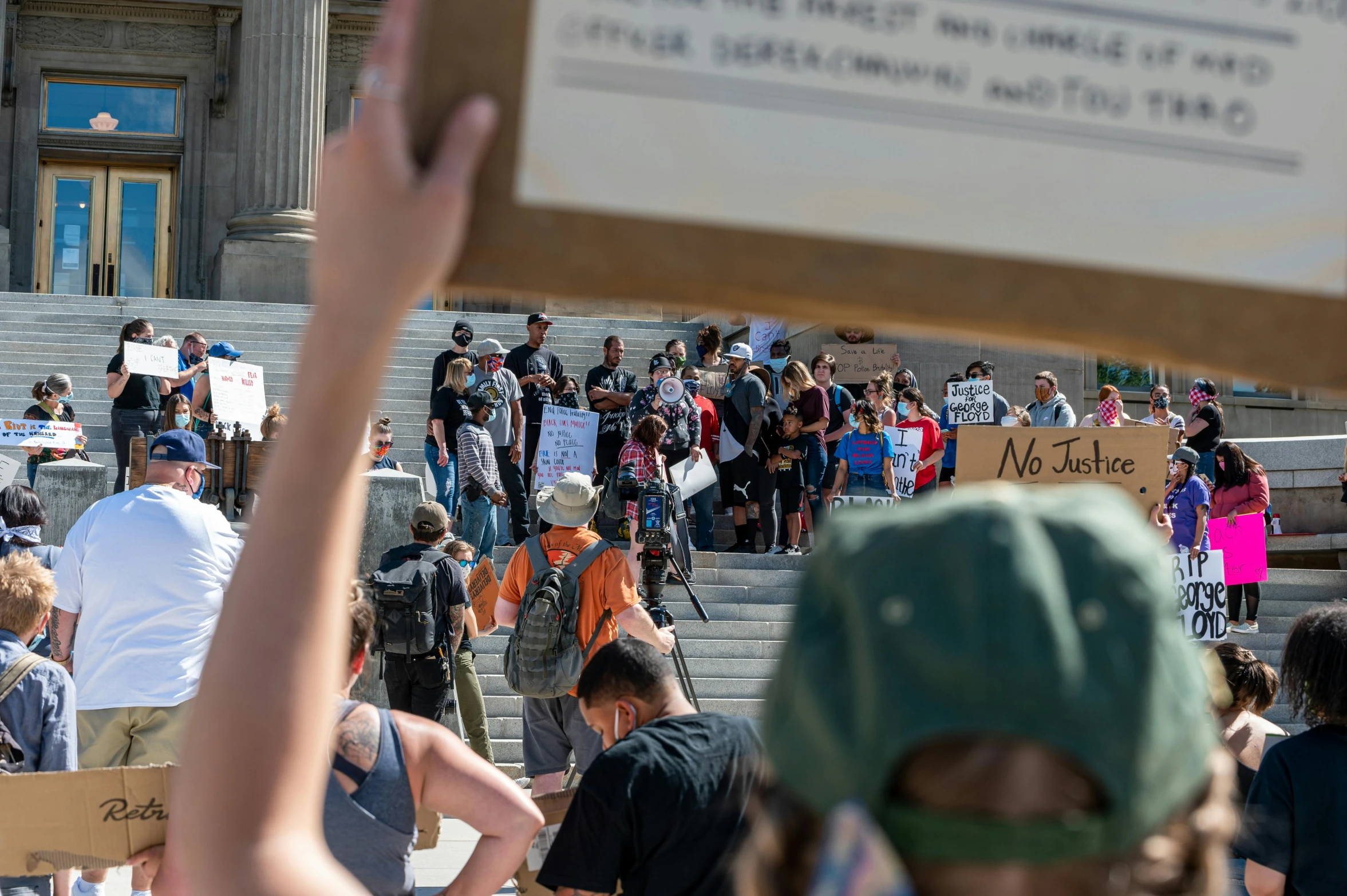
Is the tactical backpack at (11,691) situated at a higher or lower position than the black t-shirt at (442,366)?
lower

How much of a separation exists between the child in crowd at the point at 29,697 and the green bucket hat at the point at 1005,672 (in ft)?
14.7

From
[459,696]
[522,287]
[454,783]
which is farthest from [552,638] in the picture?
[522,287]

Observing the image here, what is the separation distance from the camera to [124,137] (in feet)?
86.9

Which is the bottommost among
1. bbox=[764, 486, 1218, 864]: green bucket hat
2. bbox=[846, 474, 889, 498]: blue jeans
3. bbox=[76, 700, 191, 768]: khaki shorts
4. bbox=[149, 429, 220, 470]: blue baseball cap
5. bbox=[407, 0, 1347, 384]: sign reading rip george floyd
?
bbox=[76, 700, 191, 768]: khaki shorts

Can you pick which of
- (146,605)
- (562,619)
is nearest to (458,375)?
(562,619)

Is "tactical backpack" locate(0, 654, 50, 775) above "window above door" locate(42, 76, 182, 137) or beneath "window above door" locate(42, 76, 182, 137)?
beneath

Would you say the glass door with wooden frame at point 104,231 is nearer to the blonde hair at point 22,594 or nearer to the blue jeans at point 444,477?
the blue jeans at point 444,477

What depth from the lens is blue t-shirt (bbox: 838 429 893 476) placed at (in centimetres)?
1299

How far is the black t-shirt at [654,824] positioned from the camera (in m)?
3.56

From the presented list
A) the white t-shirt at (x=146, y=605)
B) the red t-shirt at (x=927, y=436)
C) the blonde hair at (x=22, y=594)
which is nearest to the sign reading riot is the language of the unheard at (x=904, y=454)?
the red t-shirt at (x=927, y=436)

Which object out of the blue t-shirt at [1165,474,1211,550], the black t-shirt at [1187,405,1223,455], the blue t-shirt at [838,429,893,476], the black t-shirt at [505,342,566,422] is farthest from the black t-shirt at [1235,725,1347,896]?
the black t-shirt at [1187,405,1223,455]

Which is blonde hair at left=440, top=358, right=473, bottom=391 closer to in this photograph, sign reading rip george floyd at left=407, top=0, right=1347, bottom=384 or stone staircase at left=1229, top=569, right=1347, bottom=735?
stone staircase at left=1229, top=569, right=1347, bottom=735

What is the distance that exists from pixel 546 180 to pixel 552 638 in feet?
21.2

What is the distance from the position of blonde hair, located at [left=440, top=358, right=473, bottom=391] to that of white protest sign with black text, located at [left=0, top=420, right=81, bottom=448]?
3.00m
